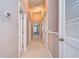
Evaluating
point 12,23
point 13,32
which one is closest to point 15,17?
point 12,23

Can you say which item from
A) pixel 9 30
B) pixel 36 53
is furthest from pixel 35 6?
pixel 9 30

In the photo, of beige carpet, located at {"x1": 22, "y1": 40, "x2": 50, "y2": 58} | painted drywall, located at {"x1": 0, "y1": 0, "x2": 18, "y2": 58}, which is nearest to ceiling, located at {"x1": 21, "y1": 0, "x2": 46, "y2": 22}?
beige carpet, located at {"x1": 22, "y1": 40, "x2": 50, "y2": 58}

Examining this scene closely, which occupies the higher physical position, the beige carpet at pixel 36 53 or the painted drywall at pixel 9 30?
the painted drywall at pixel 9 30

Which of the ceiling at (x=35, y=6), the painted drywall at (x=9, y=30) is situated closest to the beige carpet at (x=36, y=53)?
the painted drywall at (x=9, y=30)

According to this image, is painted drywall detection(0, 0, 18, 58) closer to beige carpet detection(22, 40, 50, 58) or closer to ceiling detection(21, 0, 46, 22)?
beige carpet detection(22, 40, 50, 58)

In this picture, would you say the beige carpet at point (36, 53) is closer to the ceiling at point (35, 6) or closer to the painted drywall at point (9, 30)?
the painted drywall at point (9, 30)

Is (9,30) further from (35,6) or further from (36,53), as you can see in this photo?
(35,6)

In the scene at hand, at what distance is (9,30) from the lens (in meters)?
3.53

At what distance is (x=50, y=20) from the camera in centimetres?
588

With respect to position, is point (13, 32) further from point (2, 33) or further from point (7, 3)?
point (7, 3)

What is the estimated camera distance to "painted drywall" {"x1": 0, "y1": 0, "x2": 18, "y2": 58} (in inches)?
132

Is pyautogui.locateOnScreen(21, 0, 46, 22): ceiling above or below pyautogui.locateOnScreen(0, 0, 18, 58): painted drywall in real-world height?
above

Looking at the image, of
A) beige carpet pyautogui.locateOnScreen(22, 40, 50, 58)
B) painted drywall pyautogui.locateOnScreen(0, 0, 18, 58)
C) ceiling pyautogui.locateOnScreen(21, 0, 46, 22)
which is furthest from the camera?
ceiling pyautogui.locateOnScreen(21, 0, 46, 22)

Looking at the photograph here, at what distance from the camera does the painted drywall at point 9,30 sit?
3.34 m
